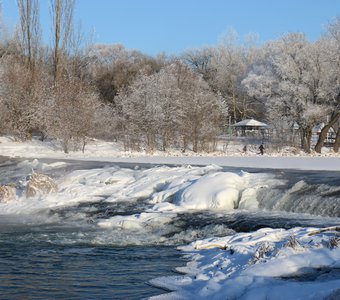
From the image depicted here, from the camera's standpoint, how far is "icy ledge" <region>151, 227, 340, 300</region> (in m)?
6.45

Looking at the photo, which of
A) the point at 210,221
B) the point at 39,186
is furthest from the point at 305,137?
the point at 210,221

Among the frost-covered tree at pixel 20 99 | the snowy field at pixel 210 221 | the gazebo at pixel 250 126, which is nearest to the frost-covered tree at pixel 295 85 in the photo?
the gazebo at pixel 250 126

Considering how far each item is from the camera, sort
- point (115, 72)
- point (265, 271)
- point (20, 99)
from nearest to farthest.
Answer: point (265, 271)
point (20, 99)
point (115, 72)

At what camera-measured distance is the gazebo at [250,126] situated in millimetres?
51991

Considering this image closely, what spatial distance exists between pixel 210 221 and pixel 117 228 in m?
2.24

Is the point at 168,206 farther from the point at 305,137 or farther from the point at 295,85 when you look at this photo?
the point at 295,85

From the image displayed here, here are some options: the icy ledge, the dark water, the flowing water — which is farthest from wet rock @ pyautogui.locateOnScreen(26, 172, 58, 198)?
the icy ledge

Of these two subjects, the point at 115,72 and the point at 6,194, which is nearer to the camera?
the point at 6,194

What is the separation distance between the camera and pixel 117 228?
1326 cm

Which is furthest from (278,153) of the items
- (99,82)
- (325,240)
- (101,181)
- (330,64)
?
(99,82)

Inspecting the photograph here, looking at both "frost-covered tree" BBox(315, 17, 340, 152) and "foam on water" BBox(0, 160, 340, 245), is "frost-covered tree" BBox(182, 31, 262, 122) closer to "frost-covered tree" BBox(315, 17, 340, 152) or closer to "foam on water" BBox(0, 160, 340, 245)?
"frost-covered tree" BBox(315, 17, 340, 152)

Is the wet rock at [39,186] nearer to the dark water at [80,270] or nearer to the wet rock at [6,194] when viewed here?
the wet rock at [6,194]

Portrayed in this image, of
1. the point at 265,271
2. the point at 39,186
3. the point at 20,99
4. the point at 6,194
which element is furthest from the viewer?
the point at 20,99

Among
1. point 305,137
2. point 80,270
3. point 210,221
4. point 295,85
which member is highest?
point 295,85
